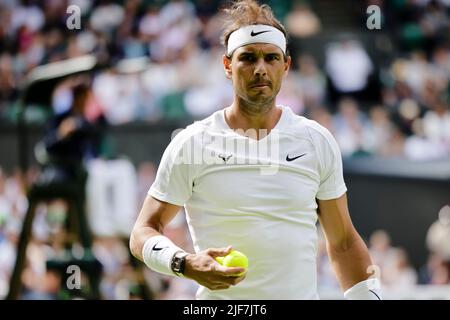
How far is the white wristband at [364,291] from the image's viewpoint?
4.58 meters

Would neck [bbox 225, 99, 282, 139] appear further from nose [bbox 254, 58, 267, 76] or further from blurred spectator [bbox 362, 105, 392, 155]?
blurred spectator [bbox 362, 105, 392, 155]

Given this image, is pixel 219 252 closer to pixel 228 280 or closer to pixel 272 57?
pixel 228 280

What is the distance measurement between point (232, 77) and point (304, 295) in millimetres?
1060

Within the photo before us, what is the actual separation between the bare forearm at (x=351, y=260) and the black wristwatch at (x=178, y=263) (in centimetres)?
84

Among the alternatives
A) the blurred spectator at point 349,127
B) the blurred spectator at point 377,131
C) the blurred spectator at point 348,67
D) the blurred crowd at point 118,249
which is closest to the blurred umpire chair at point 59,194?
the blurred crowd at point 118,249

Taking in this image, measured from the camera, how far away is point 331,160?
4.49 metres

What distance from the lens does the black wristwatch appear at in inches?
161

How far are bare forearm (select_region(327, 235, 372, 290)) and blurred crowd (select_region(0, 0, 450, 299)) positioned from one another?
4751mm

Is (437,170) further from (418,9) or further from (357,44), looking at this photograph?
(418,9)

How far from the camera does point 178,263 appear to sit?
4.11 metres

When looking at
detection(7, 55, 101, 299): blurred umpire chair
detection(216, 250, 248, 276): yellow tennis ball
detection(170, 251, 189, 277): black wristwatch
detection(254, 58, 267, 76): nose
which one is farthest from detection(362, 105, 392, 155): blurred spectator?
detection(216, 250, 248, 276): yellow tennis ball
